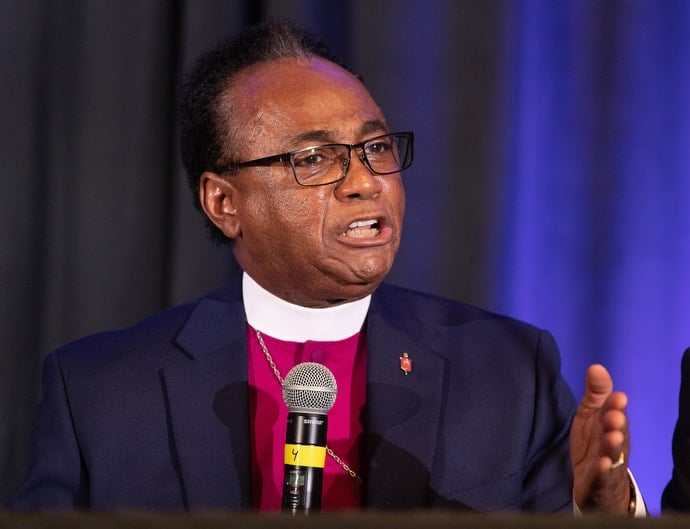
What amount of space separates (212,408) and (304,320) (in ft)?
1.03

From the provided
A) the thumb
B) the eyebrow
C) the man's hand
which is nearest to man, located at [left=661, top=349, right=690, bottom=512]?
the man's hand

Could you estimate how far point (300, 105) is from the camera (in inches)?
91.2

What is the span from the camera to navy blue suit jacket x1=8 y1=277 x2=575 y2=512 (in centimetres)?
219

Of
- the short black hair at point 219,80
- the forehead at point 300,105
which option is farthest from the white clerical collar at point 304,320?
the forehead at point 300,105

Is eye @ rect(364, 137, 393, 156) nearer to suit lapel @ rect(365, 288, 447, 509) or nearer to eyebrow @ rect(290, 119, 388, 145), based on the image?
eyebrow @ rect(290, 119, 388, 145)

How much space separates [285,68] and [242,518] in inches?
68.8

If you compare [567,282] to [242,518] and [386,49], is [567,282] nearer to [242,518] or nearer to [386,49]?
[386,49]

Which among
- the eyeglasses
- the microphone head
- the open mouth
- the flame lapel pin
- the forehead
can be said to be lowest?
the flame lapel pin

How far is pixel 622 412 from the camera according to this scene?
5.32 feet

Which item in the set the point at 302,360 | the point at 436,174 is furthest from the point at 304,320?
the point at 436,174

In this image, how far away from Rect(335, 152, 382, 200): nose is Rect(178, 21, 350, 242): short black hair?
0.32 m

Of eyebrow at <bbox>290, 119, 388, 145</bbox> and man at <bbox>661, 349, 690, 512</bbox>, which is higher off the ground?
eyebrow at <bbox>290, 119, 388, 145</bbox>

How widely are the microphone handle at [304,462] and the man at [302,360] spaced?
66 centimetres

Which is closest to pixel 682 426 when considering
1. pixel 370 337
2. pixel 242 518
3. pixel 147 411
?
pixel 370 337
